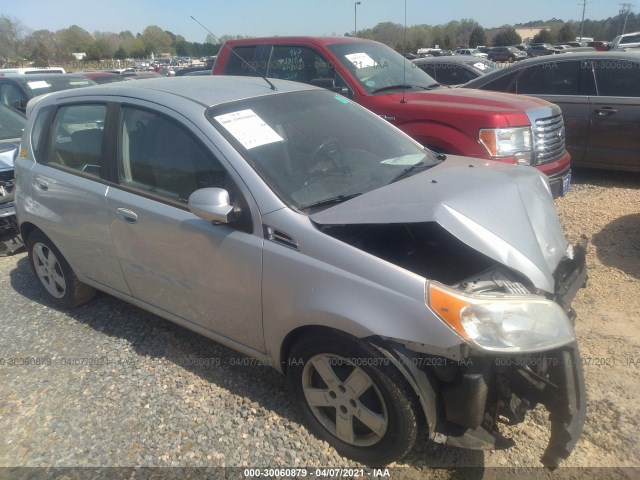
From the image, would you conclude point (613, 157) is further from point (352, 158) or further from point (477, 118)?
point (352, 158)

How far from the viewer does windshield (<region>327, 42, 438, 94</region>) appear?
5676 mm

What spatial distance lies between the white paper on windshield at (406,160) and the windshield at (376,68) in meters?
2.38

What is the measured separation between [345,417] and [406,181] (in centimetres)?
127

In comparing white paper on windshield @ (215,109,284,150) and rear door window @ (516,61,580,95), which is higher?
white paper on windshield @ (215,109,284,150)

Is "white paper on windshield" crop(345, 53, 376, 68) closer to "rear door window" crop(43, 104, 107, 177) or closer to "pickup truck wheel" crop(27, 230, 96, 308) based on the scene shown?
"rear door window" crop(43, 104, 107, 177)

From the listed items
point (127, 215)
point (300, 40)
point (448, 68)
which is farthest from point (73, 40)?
point (127, 215)

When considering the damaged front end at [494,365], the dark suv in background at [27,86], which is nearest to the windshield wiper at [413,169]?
the damaged front end at [494,365]

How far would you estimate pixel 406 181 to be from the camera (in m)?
2.81

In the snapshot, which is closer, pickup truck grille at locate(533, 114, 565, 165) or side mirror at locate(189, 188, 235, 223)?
side mirror at locate(189, 188, 235, 223)

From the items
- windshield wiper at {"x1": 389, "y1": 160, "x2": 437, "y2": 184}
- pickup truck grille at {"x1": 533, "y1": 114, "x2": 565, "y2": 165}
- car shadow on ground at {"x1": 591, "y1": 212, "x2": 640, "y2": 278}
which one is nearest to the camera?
windshield wiper at {"x1": 389, "y1": 160, "x2": 437, "y2": 184}

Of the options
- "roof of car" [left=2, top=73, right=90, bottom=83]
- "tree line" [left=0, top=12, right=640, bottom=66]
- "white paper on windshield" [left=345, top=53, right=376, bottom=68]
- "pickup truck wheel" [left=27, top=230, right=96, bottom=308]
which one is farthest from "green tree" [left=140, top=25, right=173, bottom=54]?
"pickup truck wheel" [left=27, top=230, right=96, bottom=308]

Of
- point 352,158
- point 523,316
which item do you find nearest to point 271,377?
point 352,158

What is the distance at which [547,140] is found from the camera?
5133 millimetres

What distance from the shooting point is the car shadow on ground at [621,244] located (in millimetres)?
4355
